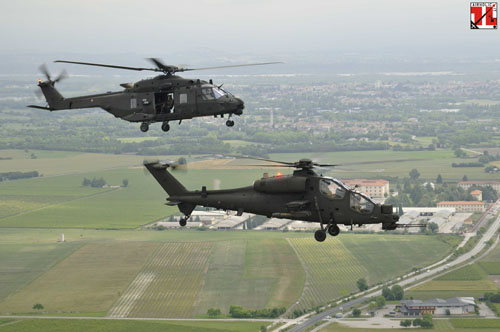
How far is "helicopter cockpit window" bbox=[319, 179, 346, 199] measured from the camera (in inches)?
1278

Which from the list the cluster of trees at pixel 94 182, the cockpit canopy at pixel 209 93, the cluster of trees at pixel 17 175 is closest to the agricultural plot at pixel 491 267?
the cluster of trees at pixel 94 182

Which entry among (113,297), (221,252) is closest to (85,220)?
(221,252)

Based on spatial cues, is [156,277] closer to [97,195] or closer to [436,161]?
[97,195]

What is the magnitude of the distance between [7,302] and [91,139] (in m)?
83.1

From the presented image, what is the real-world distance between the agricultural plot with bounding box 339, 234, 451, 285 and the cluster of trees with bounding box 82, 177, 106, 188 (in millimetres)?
46208

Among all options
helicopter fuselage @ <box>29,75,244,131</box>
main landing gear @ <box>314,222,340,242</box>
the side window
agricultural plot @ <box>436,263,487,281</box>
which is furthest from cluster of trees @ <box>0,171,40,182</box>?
main landing gear @ <box>314,222,340,242</box>

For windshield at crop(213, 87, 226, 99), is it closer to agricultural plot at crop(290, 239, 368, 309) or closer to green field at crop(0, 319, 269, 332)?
green field at crop(0, 319, 269, 332)

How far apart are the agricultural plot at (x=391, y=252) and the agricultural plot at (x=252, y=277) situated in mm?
7558

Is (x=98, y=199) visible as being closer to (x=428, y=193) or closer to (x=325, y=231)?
(x=428, y=193)

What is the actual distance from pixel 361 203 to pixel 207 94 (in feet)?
30.5

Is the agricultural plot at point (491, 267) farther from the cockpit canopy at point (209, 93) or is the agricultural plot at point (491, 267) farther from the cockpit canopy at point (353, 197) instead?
the cockpit canopy at point (353, 197)

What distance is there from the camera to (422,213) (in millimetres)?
132125

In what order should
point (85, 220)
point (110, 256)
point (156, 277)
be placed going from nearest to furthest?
point (156, 277)
point (110, 256)
point (85, 220)

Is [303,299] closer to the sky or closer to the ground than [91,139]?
closer to the ground
